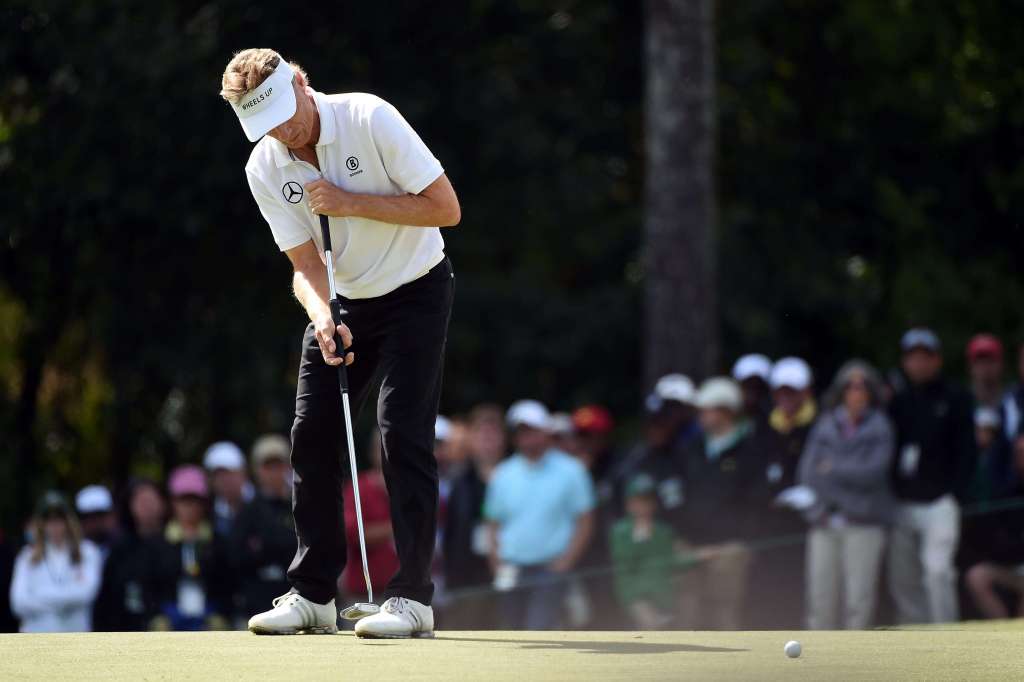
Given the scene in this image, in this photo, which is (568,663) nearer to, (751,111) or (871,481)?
(871,481)

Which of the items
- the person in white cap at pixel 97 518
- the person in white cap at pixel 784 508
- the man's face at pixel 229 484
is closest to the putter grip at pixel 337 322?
the person in white cap at pixel 784 508

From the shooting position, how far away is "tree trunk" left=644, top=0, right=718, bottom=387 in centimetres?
1353

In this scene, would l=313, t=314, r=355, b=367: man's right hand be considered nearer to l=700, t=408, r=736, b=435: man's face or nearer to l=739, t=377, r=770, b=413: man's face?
l=700, t=408, r=736, b=435: man's face

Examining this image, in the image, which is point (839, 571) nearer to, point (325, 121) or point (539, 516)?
point (539, 516)

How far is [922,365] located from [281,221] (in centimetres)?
516

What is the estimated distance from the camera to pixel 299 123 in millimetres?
5852

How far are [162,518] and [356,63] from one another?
6.09 metres

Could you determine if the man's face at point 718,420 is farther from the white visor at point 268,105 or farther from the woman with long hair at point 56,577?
the white visor at point 268,105

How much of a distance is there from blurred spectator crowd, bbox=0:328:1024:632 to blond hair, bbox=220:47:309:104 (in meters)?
4.56

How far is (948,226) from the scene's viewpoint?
57.5ft

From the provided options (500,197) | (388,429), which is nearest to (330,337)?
(388,429)

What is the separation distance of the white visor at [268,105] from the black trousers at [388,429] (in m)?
0.71

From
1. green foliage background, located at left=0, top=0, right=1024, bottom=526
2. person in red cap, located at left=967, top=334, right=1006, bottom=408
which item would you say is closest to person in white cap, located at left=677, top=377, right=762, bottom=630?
person in red cap, located at left=967, top=334, right=1006, bottom=408

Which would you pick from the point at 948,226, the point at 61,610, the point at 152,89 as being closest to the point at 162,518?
the point at 61,610
